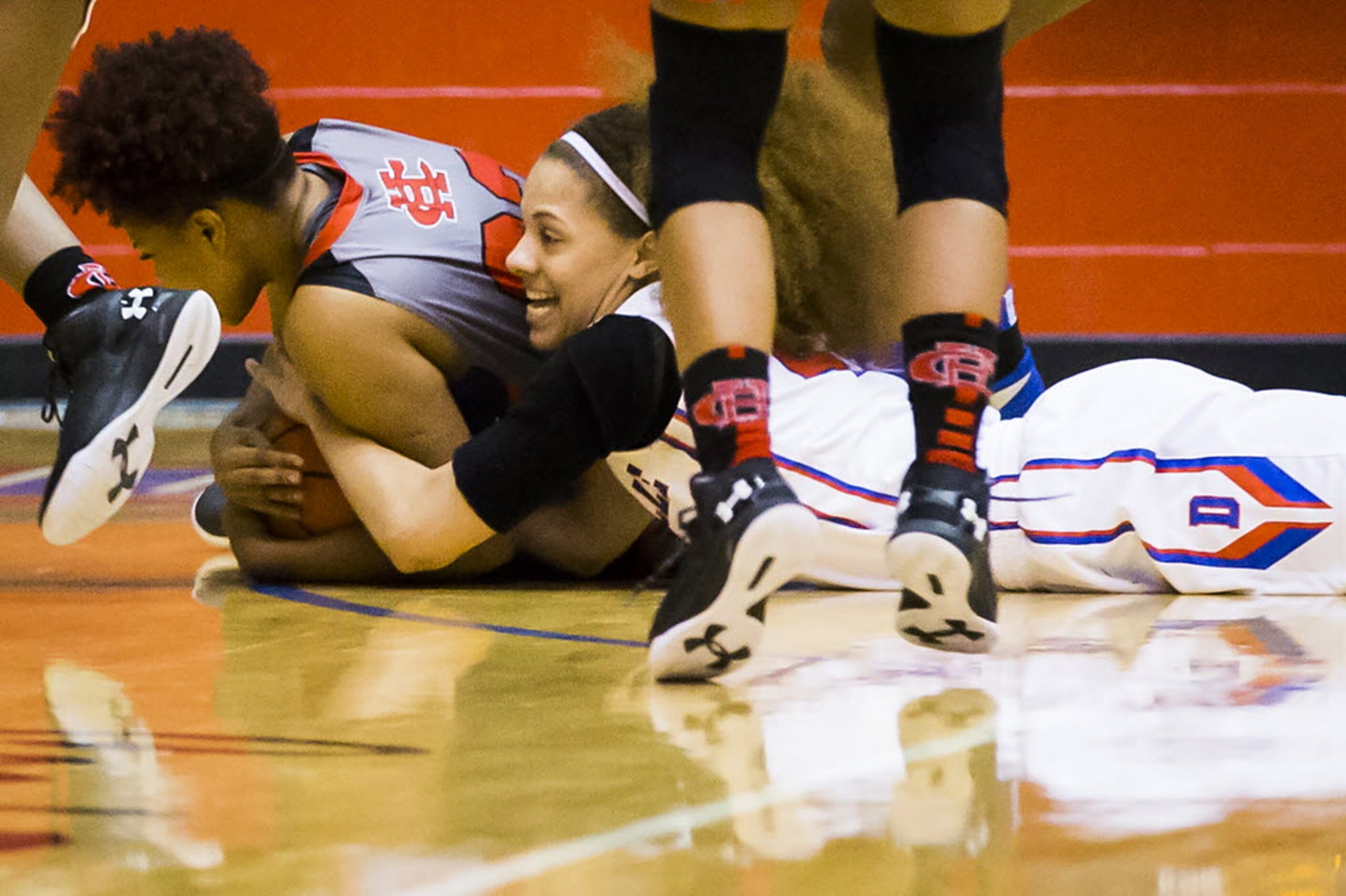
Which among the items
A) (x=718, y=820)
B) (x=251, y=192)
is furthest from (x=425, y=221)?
(x=718, y=820)

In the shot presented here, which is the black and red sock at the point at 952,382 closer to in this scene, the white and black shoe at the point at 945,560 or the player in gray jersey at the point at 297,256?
the white and black shoe at the point at 945,560

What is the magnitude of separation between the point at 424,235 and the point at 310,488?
39cm

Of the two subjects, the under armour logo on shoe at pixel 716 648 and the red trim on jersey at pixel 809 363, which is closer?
the under armour logo on shoe at pixel 716 648

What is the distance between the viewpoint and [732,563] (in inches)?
55.0

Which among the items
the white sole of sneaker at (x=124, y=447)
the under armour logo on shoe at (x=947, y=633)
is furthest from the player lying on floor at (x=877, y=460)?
the under armour logo on shoe at (x=947, y=633)

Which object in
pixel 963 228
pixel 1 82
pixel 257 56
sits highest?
pixel 257 56

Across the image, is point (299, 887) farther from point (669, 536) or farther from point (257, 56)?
point (257, 56)

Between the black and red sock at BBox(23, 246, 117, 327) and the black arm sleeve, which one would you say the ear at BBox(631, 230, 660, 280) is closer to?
the black arm sleeve

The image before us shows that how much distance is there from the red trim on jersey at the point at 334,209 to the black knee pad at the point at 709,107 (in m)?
0.94

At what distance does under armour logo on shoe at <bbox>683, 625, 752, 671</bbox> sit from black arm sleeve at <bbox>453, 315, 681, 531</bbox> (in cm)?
46

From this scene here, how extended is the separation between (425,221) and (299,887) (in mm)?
1593

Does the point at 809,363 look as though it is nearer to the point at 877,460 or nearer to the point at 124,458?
the point at 877,460

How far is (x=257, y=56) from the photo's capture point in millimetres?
5238

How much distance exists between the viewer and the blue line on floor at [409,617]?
187cm
